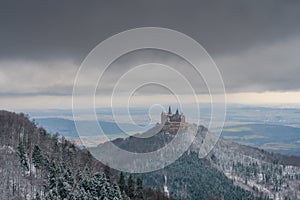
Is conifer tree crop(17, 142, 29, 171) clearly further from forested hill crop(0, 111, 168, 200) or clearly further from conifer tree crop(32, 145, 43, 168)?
conifer tree crop(32, 145, 43, 168)

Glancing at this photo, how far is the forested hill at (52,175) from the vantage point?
244 ft

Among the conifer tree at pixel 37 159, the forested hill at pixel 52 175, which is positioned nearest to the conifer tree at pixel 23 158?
the forested hill at pixel 52 175

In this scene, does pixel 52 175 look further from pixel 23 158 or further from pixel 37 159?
pixel 23 158

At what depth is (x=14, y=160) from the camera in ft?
343

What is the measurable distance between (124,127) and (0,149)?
38958 mm

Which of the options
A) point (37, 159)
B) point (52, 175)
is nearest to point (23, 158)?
point (37, 159)

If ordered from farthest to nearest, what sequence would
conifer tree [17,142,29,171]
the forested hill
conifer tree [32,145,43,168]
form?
1. conifer tree [17,142,29,171]
2. conifer tree [32,145,43,168]
3. the forested hill

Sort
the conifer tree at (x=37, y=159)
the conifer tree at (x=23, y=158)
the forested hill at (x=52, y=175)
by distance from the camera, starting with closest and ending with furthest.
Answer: the forested hill at (x=52, y=175) → the conifer tree at (x=37, y=159) → the conifer tree at (x=23, y=158)

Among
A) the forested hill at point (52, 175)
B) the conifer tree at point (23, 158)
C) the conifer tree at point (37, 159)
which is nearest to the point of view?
the forested hill at point (52, 175)

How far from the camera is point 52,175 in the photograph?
263 feet

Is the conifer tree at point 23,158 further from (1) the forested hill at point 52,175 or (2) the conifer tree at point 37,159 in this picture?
(2) the conifer tree at point 37,159

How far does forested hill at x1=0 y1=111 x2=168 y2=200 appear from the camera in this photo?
74250mm

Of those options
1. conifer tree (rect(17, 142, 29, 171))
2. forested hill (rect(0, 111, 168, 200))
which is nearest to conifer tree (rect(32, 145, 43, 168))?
forested hill (rect(0, 111, 168, 200))

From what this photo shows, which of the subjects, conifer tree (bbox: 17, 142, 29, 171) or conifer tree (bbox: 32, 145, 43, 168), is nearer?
conifer tree (bbox: 32, 145, 43, 168)
